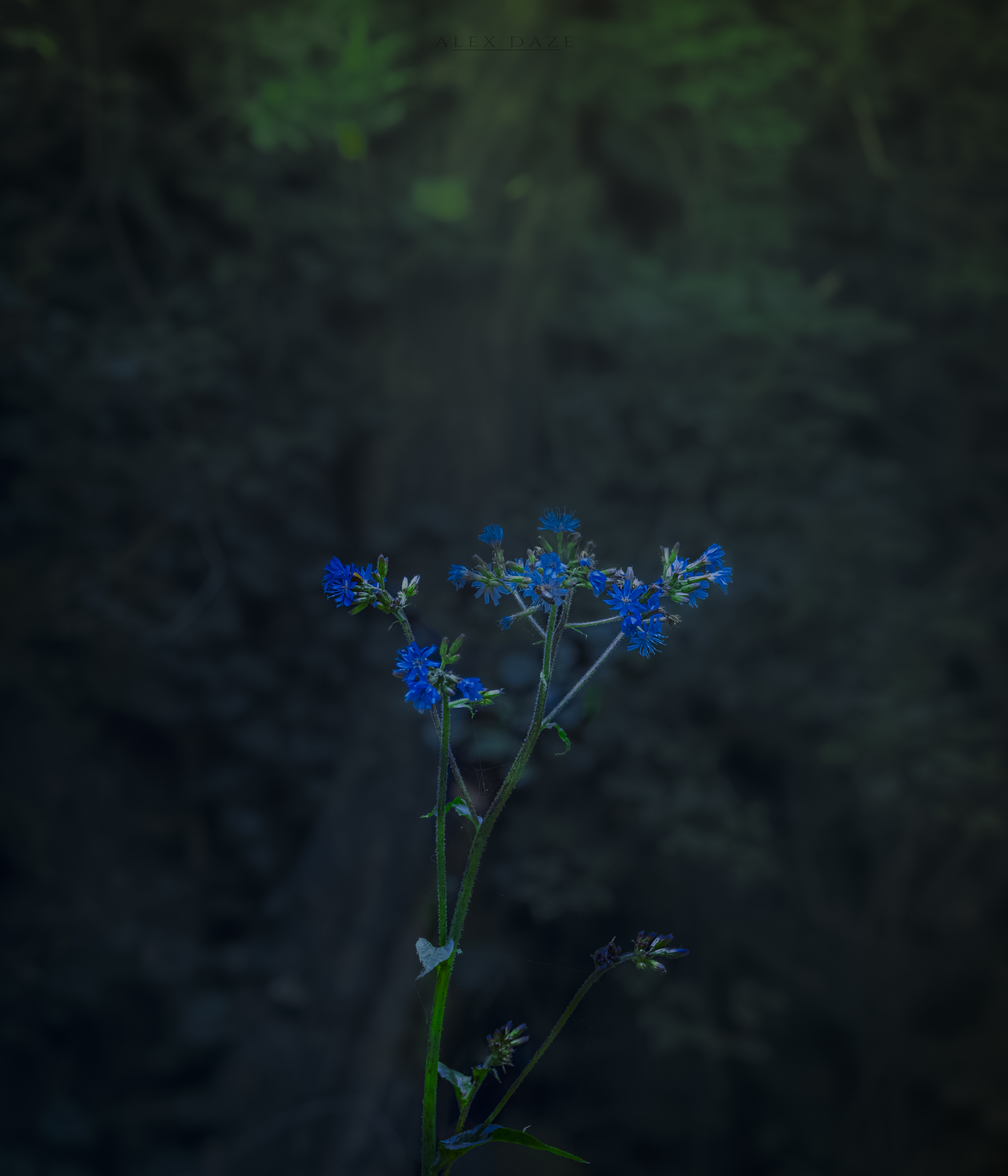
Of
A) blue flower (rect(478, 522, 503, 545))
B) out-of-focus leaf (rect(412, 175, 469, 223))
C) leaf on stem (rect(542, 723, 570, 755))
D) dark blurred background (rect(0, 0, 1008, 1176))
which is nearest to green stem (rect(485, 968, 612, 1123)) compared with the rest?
leaf on stem (rect(542, 723, 570, 755))

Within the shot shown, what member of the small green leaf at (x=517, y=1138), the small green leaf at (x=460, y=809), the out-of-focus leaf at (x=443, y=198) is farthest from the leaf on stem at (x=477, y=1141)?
the out-of-focus leaf at (x=443, y=198)

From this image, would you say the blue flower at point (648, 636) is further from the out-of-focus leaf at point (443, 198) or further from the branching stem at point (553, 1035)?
the out-of-focus leaf at point (443, 198)

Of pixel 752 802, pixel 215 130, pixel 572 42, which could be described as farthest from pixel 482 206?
pixel 752 802

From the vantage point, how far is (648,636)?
14.3 inches

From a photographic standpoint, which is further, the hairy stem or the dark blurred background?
the dark blurred background

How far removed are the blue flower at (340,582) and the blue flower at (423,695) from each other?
6cm

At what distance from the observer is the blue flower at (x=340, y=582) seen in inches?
14.8

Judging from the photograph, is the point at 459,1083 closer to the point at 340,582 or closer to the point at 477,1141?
the point at 477,1141

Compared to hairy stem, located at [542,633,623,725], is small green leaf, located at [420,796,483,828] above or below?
below

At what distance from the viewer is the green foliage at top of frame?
1858mm

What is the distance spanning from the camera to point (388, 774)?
1799 mm

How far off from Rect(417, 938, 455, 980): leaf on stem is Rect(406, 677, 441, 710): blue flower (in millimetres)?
95

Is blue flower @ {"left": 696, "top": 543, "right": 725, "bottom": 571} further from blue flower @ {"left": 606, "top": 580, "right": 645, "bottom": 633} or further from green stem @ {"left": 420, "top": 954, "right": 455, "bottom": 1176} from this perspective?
green stem @ {"left": 420, "top": 954, "right": 455, "bottom": 1176}

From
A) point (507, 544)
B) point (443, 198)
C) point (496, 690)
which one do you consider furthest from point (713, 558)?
point (443, 198)
